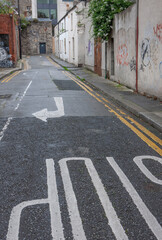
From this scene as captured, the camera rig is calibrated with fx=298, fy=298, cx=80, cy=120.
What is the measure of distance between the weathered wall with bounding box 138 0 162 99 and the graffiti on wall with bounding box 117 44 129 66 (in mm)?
2157

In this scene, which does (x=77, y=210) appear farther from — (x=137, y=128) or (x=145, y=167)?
(x=137, y=128)

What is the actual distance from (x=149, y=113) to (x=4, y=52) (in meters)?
26.5

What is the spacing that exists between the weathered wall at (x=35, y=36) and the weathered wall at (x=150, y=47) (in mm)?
52535

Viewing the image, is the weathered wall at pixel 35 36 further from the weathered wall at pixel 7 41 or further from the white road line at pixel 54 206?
the white road line at pixel 54 206

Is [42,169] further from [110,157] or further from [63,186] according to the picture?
[110,157]

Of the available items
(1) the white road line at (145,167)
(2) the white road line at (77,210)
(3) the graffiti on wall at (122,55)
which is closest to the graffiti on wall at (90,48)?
(3) the graffiti on wall at (122,55)

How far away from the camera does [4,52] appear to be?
31.9 metres

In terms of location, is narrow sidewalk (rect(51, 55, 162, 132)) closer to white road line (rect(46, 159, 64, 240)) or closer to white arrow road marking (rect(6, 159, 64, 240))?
white road line (rect(46, 159, 64, 240))

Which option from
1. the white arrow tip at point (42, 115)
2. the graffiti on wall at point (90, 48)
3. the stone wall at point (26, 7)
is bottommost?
the white arrow tip at point (42, 115)

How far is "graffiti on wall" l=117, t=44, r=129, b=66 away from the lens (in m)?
14.6

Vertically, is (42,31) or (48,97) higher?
(42,31)

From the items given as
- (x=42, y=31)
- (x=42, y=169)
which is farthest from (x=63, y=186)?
(x=42, y=31)

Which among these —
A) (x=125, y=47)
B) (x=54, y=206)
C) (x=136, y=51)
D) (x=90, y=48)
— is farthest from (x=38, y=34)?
(x=54, y=206)

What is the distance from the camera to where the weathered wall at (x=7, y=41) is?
102 feet
